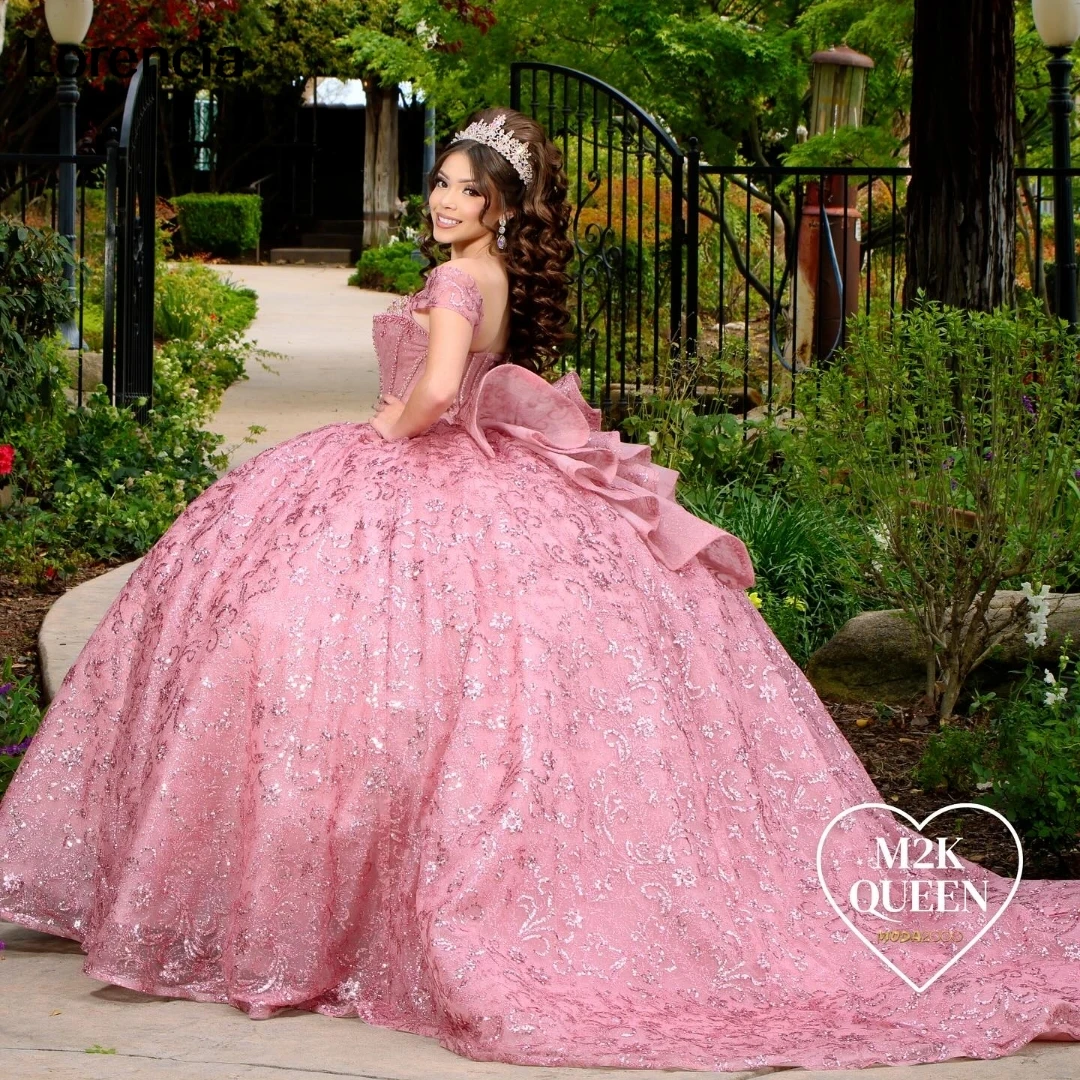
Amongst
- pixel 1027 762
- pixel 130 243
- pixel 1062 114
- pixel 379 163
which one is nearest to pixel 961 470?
pixel 1027 762

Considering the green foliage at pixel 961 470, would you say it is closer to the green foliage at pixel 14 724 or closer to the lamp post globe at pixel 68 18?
the green foliage at pixel 14 724

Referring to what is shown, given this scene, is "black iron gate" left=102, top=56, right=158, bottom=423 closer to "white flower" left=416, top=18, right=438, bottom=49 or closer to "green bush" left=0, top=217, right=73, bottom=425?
"green bush" left=0, top=217, right=73, bottom=425

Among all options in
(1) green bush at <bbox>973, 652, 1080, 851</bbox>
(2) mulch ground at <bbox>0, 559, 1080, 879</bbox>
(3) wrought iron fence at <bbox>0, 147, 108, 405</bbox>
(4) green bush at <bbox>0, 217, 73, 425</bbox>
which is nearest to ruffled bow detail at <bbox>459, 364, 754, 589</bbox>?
(1) green bush at <bbox>973, 652, 1080, 851</bbox>

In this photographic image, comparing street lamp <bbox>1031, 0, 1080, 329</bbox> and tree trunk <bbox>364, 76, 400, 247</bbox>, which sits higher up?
tree trunk <bbox>364, 76, 400, 247</bbox>

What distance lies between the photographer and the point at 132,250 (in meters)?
8.88

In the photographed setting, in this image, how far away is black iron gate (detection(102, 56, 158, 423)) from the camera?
8.70 metres

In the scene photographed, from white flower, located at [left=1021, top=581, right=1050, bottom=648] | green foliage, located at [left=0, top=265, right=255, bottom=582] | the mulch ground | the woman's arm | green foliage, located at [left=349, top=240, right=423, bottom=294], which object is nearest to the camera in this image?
the woman's arm

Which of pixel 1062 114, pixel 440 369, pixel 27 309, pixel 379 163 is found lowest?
pixel 440 369

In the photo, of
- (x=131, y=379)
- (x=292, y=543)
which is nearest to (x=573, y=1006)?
(x=292, y=543)

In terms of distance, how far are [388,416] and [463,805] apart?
3.20 feet

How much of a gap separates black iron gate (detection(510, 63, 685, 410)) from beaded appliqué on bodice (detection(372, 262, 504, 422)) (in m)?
3.02

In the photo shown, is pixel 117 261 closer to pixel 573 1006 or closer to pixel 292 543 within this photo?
pixel 292 543

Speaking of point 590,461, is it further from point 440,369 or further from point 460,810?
point 460,810

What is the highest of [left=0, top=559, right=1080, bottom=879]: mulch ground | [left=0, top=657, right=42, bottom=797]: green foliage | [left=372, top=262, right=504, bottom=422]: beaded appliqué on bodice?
[left=372, top=262, right=504, bottom=422]: beaded appliqué on bodice
